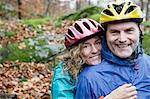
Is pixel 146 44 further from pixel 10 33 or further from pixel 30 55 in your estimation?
pixel 10 33

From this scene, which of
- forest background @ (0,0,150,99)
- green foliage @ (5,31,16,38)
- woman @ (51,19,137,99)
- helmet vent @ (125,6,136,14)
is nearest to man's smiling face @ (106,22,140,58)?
helmet vent @ (125,6,136,14)

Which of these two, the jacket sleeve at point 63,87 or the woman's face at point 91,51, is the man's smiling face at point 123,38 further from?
the jacket sleeve at point 63,87

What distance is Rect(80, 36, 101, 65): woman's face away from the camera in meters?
3.41

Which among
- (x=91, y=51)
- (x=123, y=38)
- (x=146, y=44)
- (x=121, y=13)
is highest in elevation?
(x=121, y=13)

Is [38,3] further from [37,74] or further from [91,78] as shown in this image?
[91,78]

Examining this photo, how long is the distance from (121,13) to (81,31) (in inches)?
18.6

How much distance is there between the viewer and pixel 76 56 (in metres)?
3.50

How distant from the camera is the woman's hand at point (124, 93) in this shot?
3111 millimetres

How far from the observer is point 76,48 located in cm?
353

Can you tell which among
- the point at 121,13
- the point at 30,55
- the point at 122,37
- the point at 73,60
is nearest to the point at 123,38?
the point at 122,37

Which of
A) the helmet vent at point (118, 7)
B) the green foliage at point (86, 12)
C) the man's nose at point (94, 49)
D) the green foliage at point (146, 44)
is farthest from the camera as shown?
the green foliage at point (86, 12)

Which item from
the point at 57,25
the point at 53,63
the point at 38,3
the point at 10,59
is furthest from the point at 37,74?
the point at 38,3

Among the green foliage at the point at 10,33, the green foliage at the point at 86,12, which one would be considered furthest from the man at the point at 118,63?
the green foliage at the point at 86,12

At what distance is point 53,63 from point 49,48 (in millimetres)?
912
